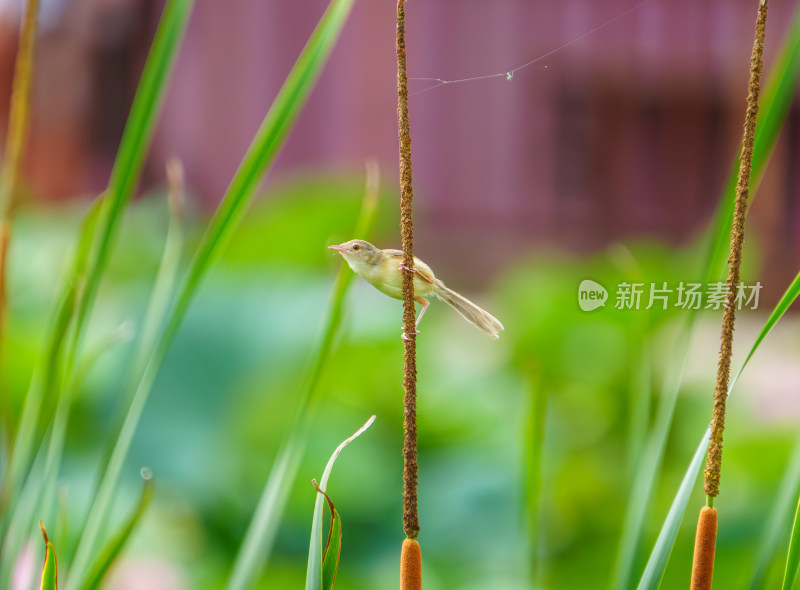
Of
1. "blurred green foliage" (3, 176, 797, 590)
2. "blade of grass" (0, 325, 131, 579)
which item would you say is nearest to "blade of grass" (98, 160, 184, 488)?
"blade of grass" (0, 325, 131, 579)

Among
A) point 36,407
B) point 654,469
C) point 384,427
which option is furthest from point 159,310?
point 384,427

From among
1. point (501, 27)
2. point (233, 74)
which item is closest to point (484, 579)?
point (501, 27)

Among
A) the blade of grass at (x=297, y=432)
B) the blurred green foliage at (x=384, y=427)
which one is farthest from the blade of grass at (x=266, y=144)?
the blurred green foliage at (x=384, y=427)

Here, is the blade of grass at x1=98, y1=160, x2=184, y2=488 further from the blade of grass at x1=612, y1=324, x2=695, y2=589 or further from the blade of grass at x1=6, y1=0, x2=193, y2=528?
the blade of grass at x1=612, y1=324, x2=695, y2=589

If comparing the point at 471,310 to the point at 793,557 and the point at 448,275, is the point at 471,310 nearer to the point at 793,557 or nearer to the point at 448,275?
the point at 793,557

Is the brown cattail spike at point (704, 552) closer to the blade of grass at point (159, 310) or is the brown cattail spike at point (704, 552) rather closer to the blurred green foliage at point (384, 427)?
the blade of grass at point (159, 310)
